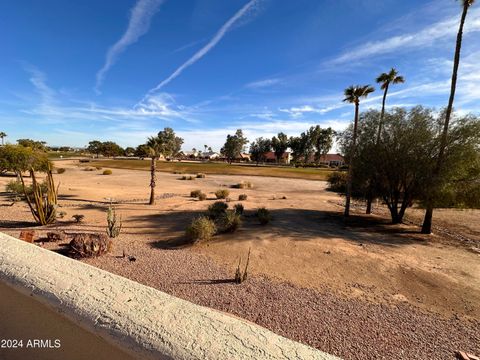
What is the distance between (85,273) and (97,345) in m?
0.52

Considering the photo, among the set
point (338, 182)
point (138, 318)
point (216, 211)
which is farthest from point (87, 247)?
point (338, 182)

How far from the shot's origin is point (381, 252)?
11.8 meters

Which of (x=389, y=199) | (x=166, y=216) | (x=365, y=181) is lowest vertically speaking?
(x=166, y=216)

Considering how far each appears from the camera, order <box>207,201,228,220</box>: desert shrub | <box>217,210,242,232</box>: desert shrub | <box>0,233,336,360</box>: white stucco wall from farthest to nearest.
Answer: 1. <box>207,201,228,220</box>: desert shrub
2. <box>217,210,242,232</box>: desert shrub
3. <box>0,233,336,360</box>: white stucco wall

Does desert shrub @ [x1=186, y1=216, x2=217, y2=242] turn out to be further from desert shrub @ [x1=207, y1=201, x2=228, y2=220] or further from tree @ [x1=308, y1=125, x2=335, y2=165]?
tree @ [x1=308, y1=125, x2=335, y2=165]

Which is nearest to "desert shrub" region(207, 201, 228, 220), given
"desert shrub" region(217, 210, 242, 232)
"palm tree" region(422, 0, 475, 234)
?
"desert shrub" region(217, 210, 242, 232)

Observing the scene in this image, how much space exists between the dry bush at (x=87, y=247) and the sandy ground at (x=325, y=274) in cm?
37

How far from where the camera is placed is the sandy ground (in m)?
6.11

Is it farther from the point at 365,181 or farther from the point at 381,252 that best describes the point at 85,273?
the point at 365,181

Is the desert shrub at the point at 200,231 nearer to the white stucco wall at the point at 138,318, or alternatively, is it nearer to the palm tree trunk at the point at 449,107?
the white stucco wall at the point at 138,318

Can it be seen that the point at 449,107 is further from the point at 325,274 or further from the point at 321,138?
the point at 321,138

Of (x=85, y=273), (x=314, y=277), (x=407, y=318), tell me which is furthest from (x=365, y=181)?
(x=85, y=273)

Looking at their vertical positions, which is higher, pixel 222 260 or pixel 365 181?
pixel 365 181

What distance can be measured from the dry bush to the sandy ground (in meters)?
0.37
